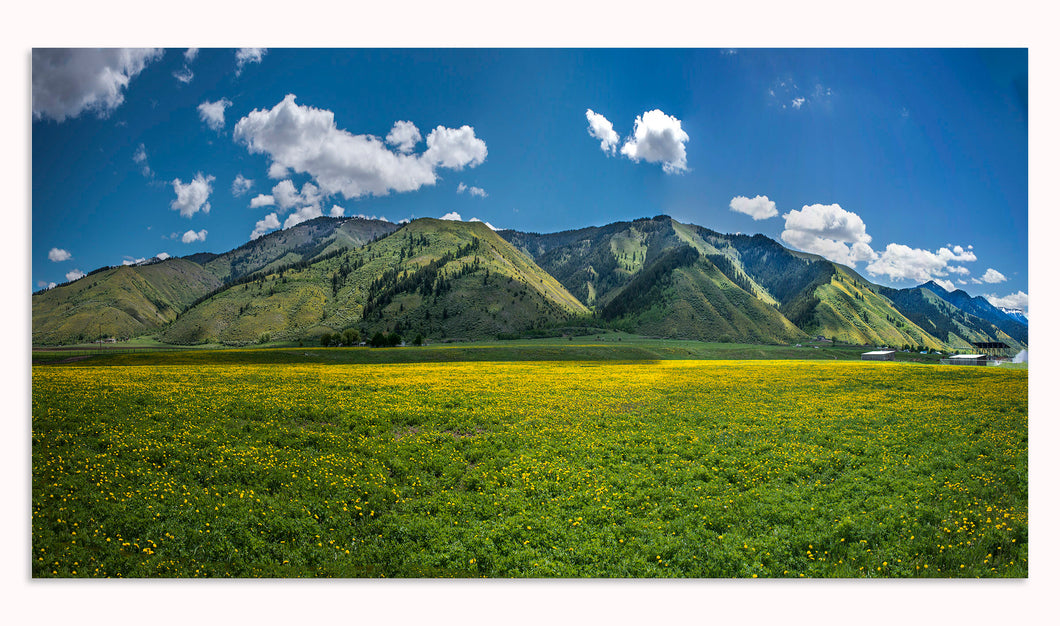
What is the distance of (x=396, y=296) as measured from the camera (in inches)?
5271

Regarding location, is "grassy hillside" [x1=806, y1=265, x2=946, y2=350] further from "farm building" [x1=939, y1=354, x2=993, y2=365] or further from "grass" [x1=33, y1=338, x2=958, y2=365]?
"farm building" [x1=939, y1=354, x2=993, y2=365]

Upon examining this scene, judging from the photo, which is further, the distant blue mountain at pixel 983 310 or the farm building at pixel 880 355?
the farm building at pixel 880 355

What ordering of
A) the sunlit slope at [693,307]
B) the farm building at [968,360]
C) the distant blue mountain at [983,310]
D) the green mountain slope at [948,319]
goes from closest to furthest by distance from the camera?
the distant blue mountain at [983,310]
the green mountain slope at [948,319]
the farm building at [968,360]
the sunlit slope at [693,307]

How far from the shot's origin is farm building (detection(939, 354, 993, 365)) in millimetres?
15298

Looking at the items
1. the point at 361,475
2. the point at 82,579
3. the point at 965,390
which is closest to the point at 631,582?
the point at 361,475

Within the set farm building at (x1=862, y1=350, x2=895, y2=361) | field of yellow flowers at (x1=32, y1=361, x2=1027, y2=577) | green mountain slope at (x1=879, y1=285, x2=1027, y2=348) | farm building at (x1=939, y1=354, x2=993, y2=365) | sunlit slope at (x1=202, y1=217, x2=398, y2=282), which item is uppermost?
sunlit slope at (x1=202, y1=217, x2=398, y2=282)

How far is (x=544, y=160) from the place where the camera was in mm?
14227

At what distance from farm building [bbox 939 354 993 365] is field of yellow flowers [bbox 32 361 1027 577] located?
2.53 m

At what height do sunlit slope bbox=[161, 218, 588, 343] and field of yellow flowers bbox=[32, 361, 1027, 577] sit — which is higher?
sunlit slope bbox=[161, 218, 588, 343]

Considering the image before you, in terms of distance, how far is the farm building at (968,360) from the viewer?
15.3 metres

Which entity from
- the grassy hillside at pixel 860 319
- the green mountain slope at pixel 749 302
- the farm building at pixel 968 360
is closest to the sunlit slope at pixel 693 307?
the green mountain slope at pixel 749 302

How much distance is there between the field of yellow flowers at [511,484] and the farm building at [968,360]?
2.53 m

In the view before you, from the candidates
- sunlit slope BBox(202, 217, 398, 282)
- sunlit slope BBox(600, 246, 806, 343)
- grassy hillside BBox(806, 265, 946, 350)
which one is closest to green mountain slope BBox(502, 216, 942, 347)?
grassy hillside BBox(806, 265, 946, 350)

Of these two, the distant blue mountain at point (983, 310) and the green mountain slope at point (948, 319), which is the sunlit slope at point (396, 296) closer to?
the green mountain slope at point (948, 319)
